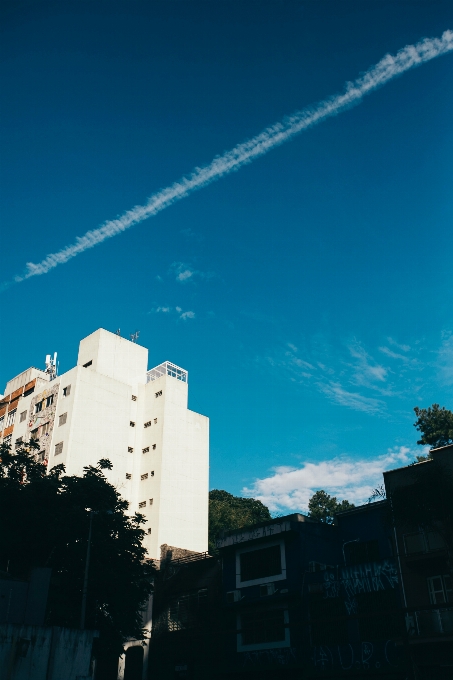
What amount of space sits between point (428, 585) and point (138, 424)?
53268 millimetres

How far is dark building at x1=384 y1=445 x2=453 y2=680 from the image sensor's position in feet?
92.4

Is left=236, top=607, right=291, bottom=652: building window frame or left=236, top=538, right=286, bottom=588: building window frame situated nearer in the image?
left=236, top=607, right=291, bottom=652: building window frame

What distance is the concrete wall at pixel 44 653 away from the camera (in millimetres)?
25219

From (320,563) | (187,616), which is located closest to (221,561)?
(187,616)

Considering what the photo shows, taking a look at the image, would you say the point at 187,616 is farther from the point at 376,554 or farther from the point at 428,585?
the point at 428,585

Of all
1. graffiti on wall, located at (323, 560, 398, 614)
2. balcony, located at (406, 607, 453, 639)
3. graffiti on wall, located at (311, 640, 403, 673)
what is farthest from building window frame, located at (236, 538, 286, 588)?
balcony, located at (406, 607, 453, 639)

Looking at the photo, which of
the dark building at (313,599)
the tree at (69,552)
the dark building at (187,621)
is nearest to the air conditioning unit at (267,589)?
the dark building at (313,599)

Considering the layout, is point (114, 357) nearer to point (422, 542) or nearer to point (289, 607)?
point (289, 607)

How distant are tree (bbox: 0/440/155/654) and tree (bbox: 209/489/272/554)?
1390 inches

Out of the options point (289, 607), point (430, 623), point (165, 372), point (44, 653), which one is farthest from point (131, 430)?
point (430, 623)

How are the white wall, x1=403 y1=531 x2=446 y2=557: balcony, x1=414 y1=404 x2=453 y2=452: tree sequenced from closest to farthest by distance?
x1=403 y1=531 x2=446 y2=557: balcony → x1=414 y1=404 x2=453 y2=452: tree → the white wall

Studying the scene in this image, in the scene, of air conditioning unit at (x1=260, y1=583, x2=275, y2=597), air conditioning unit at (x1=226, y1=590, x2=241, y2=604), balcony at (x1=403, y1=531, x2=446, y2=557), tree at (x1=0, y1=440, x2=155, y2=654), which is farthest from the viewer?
air conditioning unit at (x1=226, y1=590, x2=241, y2=604)

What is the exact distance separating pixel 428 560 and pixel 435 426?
25.1 m

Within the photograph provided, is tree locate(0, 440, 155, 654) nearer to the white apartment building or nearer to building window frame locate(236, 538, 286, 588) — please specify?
building window frame locate(236, 538, 286, 588)
